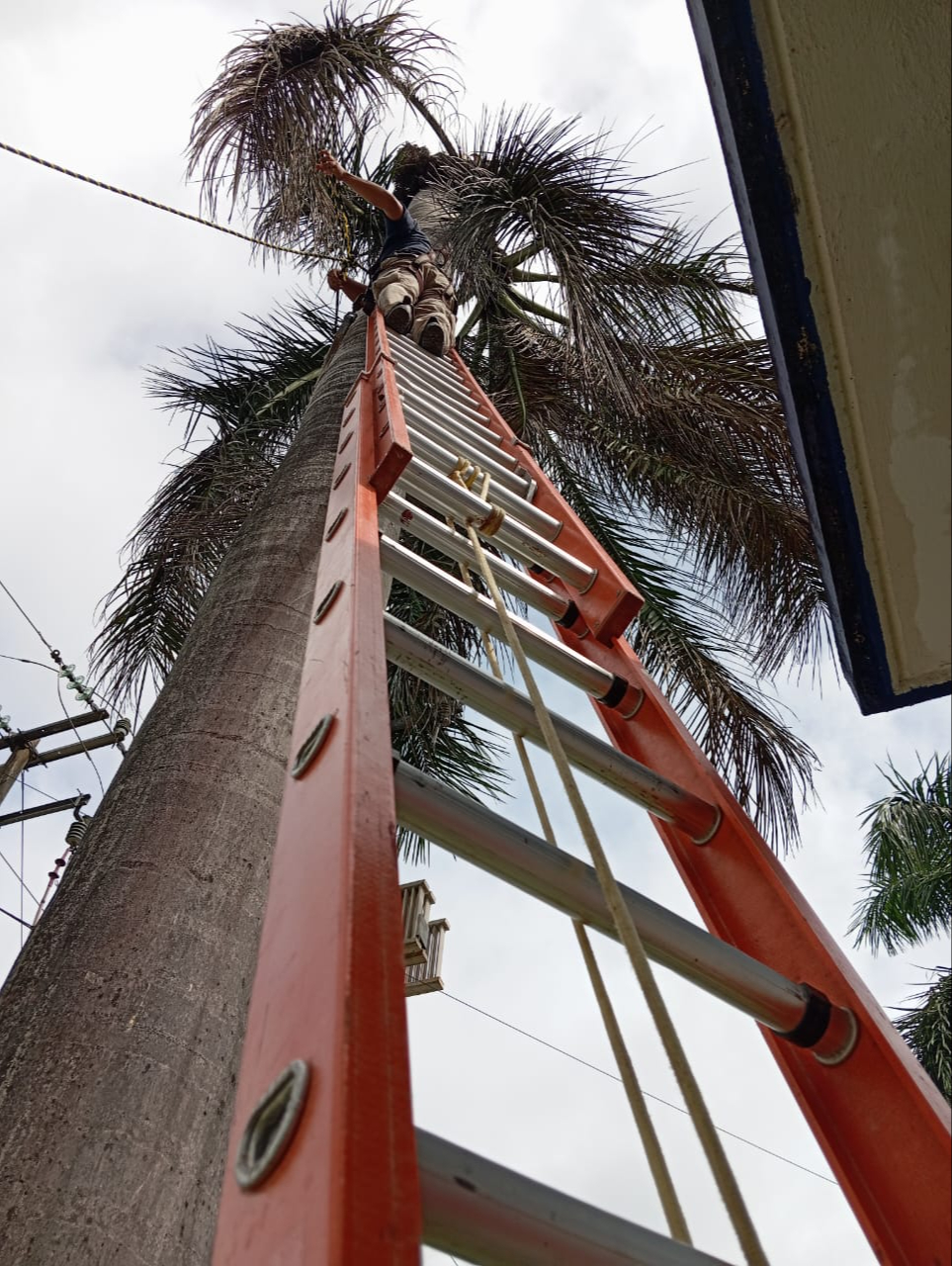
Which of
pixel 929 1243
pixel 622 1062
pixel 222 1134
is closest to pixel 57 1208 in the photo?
pixel 222 1134

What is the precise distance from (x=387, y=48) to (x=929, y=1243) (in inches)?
252

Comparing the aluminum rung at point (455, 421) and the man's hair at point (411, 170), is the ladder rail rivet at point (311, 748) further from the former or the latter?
the man's hair at point (411, 170)

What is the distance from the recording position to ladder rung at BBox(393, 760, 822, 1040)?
1.07m

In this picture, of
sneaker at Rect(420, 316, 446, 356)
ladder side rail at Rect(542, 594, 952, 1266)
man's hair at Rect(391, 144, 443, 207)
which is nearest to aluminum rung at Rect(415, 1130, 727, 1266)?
ladder side rail at Rect(542, 594, 952, 1266)

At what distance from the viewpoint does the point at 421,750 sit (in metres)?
6.21

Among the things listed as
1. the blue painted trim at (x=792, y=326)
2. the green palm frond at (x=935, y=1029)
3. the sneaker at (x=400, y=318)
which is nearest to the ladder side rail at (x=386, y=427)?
the sneaker at (x=400, y=318)

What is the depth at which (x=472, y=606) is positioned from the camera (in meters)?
1.72

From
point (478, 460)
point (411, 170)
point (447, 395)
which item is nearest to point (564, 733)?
point (478, 460)

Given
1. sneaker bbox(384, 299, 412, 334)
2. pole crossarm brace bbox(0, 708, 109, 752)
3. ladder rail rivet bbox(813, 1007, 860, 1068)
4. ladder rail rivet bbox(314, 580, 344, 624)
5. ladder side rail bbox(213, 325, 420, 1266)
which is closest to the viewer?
ladder side rail bbox(213, 325, 420, 1266)

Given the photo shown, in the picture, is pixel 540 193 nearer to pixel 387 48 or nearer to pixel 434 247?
pixel 434 247

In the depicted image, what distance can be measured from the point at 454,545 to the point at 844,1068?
1171 mm

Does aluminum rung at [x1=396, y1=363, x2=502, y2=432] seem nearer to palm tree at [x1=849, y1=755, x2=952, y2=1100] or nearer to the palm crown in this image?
the palm crown

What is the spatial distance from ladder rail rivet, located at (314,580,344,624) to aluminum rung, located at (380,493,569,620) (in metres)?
0.52

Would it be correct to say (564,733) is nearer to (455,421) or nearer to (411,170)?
(455,421)
